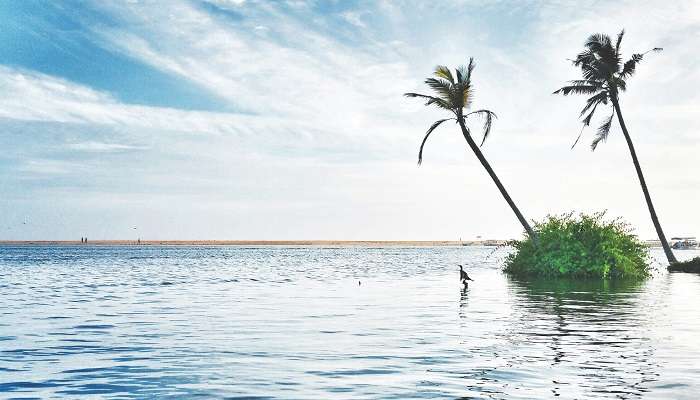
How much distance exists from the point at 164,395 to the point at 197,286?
99.2ft

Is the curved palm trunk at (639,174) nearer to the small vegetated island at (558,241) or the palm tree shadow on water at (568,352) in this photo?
the small vegetated island at (558,241)

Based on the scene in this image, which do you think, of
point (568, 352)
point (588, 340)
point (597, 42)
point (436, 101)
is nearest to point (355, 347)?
point (568, 352)

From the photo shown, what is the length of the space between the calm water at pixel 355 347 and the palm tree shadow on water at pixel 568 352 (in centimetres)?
4

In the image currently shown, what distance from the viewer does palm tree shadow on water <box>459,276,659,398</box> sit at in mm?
11102

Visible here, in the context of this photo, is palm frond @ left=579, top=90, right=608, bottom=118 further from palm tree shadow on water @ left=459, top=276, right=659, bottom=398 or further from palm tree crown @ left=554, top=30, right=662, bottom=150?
palm tree shadow on water @ left=459, top=276, right=659, bottom=398

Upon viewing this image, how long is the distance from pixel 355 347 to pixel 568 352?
4724mm

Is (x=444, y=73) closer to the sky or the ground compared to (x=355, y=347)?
closer to the sky

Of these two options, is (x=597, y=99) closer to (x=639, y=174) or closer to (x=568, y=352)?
(x=639, y=174)

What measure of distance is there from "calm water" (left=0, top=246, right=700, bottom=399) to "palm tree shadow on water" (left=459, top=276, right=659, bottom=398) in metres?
0.04

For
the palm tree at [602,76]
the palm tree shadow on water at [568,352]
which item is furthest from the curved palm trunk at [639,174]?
the palm tree shadow on water at [568,352]

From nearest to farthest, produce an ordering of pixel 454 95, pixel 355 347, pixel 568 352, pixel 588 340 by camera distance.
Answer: pixel 568 352 → pixel 355 347 → pixel 588 340 → pixel 454 95

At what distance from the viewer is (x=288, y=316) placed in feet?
75.5

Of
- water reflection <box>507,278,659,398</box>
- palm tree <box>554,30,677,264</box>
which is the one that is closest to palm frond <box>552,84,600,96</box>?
palm tree <box>554,30,677,264</box>

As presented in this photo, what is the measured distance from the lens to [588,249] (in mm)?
41719
